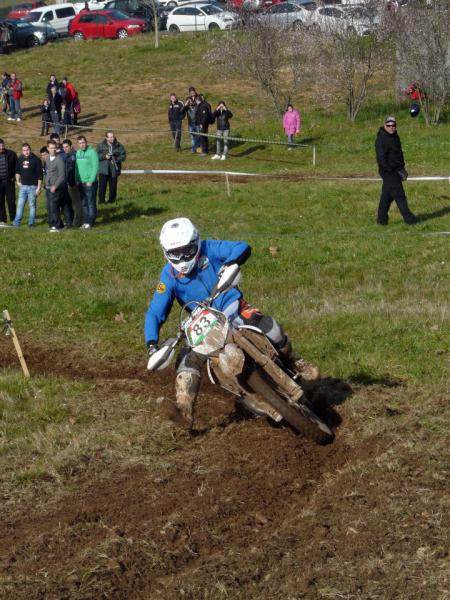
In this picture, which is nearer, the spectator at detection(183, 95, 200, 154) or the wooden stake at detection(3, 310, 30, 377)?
the wooden stake at detection(3, 310, 30, 377)

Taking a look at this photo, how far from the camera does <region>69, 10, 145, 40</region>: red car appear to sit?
5087 cm

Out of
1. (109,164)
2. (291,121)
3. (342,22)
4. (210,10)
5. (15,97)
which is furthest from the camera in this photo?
(210,10)

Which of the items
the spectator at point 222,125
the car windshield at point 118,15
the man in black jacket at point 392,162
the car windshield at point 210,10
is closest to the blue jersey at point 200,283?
the man in black jacket at point 392,162

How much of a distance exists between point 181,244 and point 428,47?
85.1 ft

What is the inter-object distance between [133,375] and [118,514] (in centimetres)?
388

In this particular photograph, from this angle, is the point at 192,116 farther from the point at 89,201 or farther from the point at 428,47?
the point at 89,201

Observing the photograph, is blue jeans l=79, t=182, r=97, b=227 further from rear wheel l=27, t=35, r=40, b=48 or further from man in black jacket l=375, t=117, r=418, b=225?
rear wheel l=27, t=35, r=40, b=48

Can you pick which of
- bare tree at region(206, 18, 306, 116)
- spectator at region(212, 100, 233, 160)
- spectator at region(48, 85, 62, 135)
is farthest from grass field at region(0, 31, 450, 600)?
bare tree at region(206, 18, 306, 116)

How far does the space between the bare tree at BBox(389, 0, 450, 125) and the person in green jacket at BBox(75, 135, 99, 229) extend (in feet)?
48.0

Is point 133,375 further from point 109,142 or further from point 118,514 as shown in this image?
point 109,142

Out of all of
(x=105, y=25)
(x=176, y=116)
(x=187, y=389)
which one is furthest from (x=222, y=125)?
(x=187, y=389)

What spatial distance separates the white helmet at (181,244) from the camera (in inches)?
323

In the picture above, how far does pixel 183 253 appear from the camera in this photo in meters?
8.32

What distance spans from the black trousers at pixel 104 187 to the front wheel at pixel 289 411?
16170 mm
